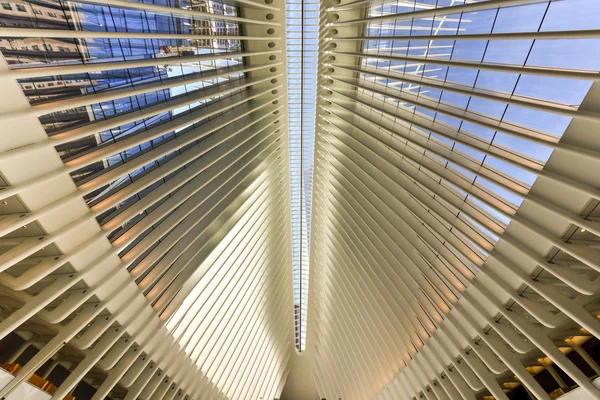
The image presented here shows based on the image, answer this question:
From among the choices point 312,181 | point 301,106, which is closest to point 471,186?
point 301,106

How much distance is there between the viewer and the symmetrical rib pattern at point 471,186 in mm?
5008

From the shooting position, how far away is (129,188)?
6.89 meters

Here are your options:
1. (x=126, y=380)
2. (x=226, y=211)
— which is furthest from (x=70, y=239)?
(x=226, y=211)

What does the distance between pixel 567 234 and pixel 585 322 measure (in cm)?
136

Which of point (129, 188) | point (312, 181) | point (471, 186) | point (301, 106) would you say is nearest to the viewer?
point (129, 188)

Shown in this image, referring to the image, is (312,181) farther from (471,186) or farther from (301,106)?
(471,186)

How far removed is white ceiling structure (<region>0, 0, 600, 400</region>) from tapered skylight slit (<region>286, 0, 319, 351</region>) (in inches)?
3.8

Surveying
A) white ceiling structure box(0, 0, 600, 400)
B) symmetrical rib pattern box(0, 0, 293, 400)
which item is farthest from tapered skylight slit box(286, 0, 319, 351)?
symmetrical rib pattern box(0, 0, 293, 400)

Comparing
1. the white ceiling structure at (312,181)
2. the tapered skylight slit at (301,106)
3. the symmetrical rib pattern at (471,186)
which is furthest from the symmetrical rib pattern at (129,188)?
the symmetrical rib pattern at (471,186)

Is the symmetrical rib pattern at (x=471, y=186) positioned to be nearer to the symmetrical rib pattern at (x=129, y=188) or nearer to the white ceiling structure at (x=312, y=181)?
the white ceiling structure at (x=312, y=181)

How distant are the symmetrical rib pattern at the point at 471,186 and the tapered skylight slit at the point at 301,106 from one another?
2.40 feet

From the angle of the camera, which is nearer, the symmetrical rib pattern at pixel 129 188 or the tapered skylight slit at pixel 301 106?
the symmetrical rib pattern at pixel 129 188

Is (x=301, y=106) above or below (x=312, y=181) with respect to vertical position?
above

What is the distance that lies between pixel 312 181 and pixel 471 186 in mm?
8800
